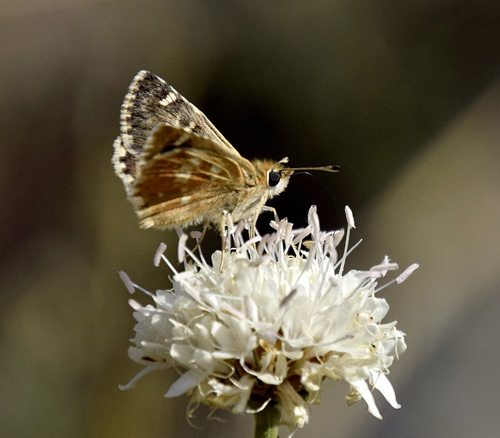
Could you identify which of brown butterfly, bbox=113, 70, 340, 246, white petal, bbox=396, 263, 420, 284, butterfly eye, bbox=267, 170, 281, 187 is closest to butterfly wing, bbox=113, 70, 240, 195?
brown butterfly, bbox=113, 70, 340, 246

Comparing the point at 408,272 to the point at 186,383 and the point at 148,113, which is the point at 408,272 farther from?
the point at 148,113

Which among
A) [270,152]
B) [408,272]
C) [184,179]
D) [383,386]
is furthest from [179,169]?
[270,152]

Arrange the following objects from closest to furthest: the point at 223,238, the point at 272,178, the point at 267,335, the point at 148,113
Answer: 1. the point at 267,335
2. the point at 223,238
3. the point at 272,178
4. the point at 148,113

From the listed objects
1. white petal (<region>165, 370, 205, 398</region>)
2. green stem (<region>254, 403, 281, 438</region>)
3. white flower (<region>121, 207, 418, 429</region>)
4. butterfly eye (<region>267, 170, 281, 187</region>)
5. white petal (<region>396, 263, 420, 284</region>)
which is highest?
white petal (<region>396, 263, 420, 284</region>)

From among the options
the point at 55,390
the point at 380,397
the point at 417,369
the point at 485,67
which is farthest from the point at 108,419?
the point at 485,67

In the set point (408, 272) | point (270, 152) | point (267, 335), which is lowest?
point (270, 152)

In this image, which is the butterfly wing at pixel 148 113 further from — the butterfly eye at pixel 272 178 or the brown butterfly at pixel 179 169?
the butterfly eye at pixel 272 178

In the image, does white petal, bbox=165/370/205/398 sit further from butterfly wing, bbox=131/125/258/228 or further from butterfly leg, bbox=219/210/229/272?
butterfly wing, bbox=131/125/258/228

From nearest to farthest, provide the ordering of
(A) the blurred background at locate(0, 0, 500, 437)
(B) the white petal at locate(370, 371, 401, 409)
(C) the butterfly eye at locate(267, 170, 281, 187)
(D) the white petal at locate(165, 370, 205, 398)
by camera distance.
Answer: (D) the white petal at locate(165, 370, 205, 398)
(B) the white petal at locate(370, 371, 401, 409)
(C) the butterfly eye at locate(267, 170, 281, 187)
(A) the blurred background at locate(0, 0, 500, 437)
